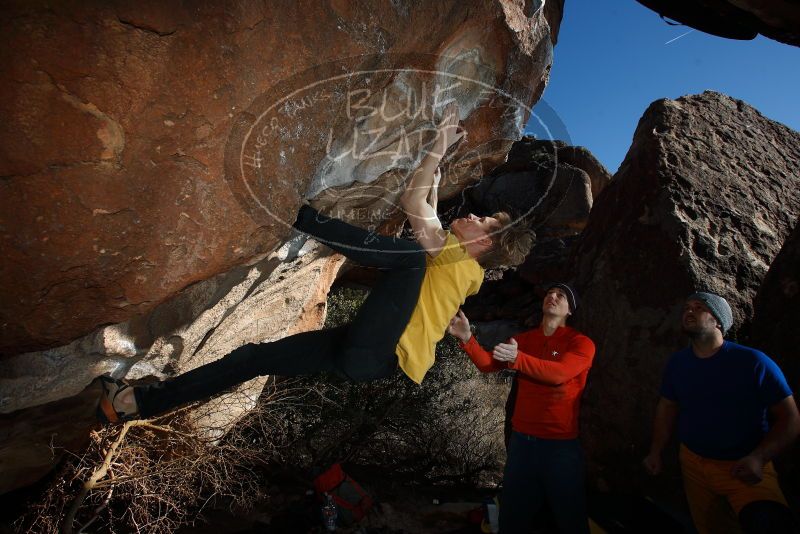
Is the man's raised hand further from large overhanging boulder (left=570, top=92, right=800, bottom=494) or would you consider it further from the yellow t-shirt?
large overhanging boulder (left=570, top=92, right=800, bottom=494)

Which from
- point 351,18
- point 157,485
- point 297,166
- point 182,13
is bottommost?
point 157,485

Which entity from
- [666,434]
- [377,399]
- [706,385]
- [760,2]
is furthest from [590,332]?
[377,399]

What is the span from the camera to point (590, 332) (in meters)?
4.42

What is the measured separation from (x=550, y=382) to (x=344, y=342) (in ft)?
3.83

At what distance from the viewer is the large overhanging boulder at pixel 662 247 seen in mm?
3971

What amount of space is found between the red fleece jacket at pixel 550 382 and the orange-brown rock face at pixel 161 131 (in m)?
1.43

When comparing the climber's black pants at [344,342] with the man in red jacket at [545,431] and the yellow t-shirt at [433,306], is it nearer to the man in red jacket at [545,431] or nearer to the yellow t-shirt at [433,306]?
the yellow t-shirt at [433,306]

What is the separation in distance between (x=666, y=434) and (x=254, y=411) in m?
→ 3.37

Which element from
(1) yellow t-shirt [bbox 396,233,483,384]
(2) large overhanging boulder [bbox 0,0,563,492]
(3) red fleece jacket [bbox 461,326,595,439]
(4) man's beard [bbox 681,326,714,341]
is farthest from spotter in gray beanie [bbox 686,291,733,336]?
(2) large overhanging boulder [bbox 0,0,563,492]

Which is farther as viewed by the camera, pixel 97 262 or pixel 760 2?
pixel 760 2

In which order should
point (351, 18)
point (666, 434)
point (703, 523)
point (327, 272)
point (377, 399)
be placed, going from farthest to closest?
point (377, 399), point (327, 272), point (666, 434), point (703, 523), point (351, 18)

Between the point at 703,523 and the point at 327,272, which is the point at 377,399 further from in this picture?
the point at 703,523

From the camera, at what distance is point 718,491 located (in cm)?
237

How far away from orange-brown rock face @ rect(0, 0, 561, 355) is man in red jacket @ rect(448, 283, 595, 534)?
123 centimetres
